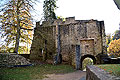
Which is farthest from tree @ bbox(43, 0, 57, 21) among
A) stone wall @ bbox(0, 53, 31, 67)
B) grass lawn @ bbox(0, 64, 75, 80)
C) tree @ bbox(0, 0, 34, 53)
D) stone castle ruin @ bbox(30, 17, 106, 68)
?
grass lawn @ bbox(0, 64, 75, 80)

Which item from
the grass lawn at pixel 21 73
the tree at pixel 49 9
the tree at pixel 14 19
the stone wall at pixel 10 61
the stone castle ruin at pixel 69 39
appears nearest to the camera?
the grass lawn at pixel 21 73

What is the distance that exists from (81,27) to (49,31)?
4.94 meters

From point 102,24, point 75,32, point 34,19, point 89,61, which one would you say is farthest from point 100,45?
point 89,61

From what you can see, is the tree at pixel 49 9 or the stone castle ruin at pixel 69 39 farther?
the tree at pixel 49 9

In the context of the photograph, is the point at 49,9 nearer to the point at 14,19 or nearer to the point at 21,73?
the point at 14,19

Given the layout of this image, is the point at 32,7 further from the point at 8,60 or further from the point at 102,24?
the point at 102,24

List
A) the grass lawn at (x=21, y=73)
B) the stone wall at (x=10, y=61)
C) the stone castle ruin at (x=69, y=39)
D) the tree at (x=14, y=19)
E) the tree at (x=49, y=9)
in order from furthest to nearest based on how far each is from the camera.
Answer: the tree at (x=49, y=9) < the stone castle ruin at (x=69, y=39) < the tree at (x=14, y=19) < the stone wall at (x=10, y=61) < the grass lawn at (x=21, y=73)

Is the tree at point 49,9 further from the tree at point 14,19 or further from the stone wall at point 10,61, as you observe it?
the stone wall at point 10,61

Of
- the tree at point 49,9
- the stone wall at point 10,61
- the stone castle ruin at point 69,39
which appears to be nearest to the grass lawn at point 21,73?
the stone wall at point 10,61

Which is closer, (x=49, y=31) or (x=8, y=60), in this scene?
(x=8, y=60)

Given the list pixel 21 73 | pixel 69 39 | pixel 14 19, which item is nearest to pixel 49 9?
pixel 69 39

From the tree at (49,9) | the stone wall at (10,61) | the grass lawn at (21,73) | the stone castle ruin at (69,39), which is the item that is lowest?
the grass lawn at (21,73)

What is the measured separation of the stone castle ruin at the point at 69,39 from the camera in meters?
15.2

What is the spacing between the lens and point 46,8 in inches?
842
